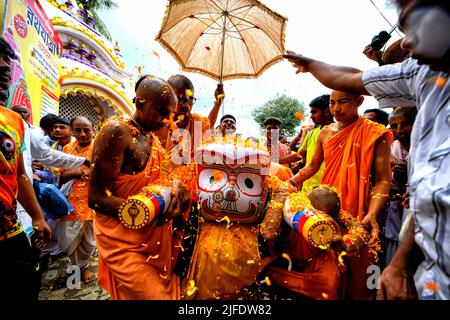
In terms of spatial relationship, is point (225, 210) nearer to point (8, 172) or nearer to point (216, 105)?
point (8, 172)

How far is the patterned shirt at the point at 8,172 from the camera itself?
5.40ft

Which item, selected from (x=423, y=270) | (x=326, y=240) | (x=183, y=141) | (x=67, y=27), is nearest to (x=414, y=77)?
(x=423, y=270)

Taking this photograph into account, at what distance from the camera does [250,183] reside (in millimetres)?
1917

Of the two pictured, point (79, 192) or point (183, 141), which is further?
point (79, 192)

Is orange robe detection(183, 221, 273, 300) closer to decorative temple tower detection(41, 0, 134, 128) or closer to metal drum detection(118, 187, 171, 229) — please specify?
metal drum detection(118, 187, 171, 229)

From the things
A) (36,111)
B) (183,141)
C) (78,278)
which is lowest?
(78,278)

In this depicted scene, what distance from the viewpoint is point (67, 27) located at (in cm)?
1173

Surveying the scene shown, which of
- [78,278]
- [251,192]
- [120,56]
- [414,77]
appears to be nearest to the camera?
[414,77]

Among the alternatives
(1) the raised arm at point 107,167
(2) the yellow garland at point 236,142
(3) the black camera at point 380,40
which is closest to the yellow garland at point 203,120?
(2) the yellow garland at point 236,142

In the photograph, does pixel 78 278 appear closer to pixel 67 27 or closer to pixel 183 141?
pixel 183 141

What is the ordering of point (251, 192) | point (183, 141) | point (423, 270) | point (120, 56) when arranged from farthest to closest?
point (120, 56) < point (183, 141) < point (251, 192) < point (423, 270)
